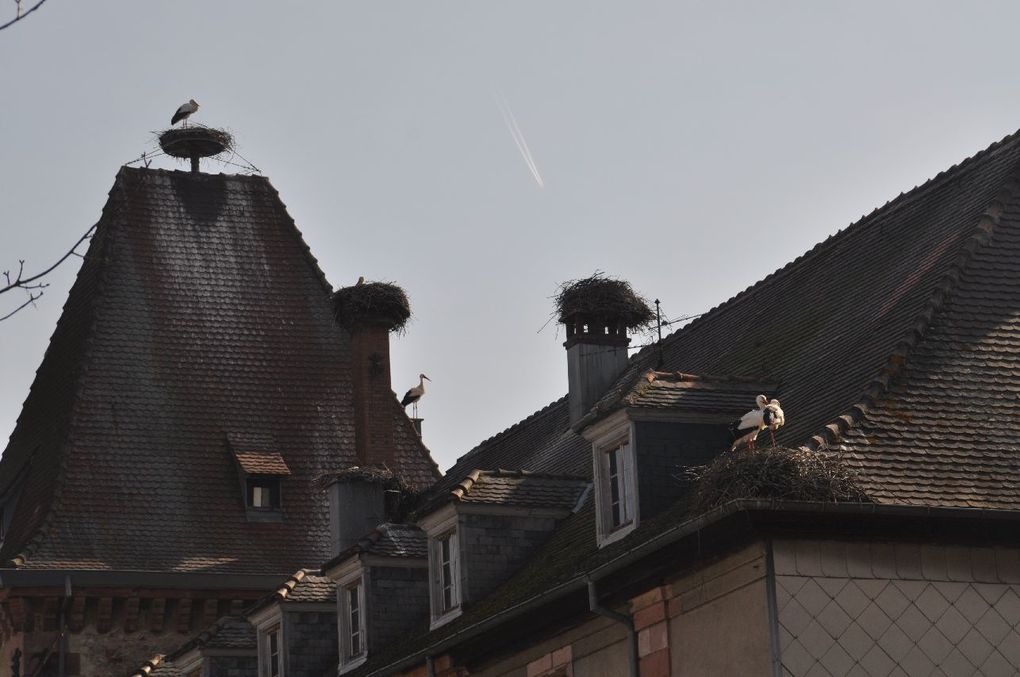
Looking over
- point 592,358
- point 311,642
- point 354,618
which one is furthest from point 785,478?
point 311,642

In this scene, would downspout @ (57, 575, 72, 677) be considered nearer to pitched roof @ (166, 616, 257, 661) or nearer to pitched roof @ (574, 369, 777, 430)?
pitched roof @ (166, 616, 257, 661)

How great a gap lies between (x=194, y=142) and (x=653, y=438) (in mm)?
25520

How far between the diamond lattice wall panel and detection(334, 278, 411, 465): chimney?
23.0 m

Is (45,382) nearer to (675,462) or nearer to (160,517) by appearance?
(160,517)

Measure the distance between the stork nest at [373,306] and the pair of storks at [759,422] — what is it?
70.9 feet

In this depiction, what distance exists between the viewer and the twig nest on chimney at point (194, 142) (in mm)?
46812

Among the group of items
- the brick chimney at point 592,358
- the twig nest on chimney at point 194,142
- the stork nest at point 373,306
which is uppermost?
the twig nest on chimney at point 194,142

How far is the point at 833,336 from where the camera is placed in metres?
24.5

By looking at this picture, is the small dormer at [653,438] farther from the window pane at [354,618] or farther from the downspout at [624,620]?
the window pane at [354,618]

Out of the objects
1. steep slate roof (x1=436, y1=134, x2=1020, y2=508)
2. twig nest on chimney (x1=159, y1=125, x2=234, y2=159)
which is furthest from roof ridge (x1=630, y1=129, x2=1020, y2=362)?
twig nest on chimney (x1=159, y1=125, x2=234, y2=159)

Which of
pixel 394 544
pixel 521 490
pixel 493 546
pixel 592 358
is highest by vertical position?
pixel 592 358

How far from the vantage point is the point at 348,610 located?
3047 cm

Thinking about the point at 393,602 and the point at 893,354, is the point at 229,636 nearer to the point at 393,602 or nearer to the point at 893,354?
the point at 393,602

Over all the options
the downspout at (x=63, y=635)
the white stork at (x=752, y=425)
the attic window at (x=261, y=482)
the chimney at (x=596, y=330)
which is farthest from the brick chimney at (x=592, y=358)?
the attic window at (x=261, y=482)
